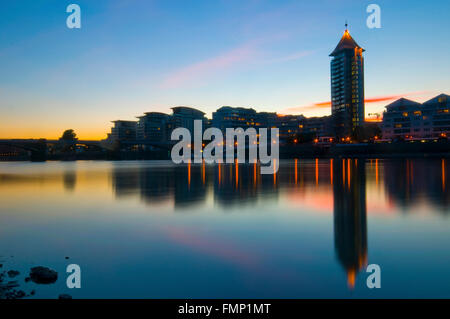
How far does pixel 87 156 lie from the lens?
14700 centimetres

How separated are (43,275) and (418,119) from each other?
137226 millimetres

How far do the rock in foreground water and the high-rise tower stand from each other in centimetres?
15545

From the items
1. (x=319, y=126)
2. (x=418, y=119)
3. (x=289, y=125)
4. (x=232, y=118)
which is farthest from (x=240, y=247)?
(x=289, y=125)

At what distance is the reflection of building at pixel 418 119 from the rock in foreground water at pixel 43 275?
129 metres

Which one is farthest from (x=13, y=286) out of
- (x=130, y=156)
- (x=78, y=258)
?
(x=130, y=156)

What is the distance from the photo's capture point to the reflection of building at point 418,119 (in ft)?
372

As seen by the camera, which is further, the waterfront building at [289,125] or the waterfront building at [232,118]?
the waterfront building at [289,125]

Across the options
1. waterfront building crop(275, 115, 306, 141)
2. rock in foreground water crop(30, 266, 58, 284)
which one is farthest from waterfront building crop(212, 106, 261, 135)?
rock in foreground water crop(30, 266, 58, 284)

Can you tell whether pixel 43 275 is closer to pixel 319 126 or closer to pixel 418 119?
pixel 418 119

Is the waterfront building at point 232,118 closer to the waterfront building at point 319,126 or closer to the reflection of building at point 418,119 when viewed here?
the waterfront building at point 319,126

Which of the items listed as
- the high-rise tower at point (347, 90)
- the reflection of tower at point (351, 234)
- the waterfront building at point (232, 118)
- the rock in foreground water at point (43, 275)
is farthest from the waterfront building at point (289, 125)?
the rock in foreground water at point (43, 275)

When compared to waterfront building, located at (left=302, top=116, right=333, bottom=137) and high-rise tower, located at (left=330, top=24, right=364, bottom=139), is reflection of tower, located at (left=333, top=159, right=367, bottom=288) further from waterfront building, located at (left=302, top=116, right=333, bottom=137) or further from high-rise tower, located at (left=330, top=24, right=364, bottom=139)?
waterfront building, located at (left=302, top=116, right=333, bottom=137)

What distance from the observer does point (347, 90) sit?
6068 inches

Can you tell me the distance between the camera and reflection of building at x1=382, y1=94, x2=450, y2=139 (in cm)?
11345
